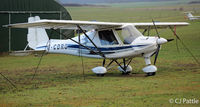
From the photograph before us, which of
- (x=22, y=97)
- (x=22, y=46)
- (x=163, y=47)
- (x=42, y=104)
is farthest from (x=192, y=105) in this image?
(x=163, y=47)

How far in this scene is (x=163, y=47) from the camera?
98.6 ft

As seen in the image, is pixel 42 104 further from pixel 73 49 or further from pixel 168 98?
pixel 73 49

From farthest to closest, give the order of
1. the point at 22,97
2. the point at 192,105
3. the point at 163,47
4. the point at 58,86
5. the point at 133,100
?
the point at 163,47 < the point at 58,86 < the point at 22,97 < the point at 133,100 < the point at 192,105

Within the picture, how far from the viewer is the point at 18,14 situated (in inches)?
1045

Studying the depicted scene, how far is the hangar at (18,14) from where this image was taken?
25703 mm

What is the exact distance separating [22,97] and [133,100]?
3.15 m

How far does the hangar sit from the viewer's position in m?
25.7

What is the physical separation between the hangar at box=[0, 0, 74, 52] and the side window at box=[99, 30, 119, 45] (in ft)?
34.4

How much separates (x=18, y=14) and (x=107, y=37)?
11321 mm

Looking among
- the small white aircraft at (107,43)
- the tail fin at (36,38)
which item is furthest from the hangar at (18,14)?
the small white aircraft at (107,43)

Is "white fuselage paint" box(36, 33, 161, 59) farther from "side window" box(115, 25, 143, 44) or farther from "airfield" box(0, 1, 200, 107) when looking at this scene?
"airfield" box(0, 1, 200, 107)

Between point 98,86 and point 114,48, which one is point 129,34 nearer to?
point 114,48

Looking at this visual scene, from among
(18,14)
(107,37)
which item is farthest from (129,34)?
(18,14)

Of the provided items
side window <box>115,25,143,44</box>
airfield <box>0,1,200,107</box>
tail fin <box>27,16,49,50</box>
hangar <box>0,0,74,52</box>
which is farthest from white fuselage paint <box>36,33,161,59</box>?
hangar <box>0,0,74,52</box>
